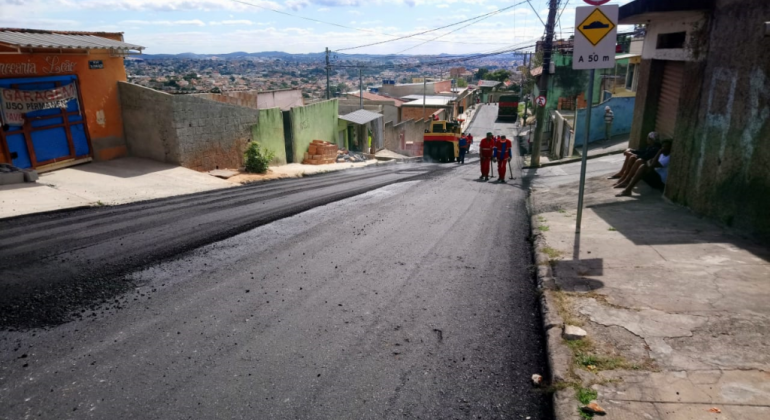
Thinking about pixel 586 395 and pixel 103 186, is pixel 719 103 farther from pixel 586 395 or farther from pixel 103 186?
pixel 103 186

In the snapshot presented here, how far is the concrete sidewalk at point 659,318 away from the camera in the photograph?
353cm

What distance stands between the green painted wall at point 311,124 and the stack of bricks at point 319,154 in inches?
10.5

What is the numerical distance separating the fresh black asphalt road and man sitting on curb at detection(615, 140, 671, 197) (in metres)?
3.16

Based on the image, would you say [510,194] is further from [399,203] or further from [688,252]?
[688,252]

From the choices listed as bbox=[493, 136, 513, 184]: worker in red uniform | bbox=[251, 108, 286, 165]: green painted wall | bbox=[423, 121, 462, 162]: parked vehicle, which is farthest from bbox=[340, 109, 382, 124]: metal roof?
bbox=[493, 136, 513, 184]: worker in red uniform

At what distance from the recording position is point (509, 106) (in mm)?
58500

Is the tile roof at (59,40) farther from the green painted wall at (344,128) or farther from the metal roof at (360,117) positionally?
the metal roof at (360,117)

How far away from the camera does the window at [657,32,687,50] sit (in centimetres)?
980

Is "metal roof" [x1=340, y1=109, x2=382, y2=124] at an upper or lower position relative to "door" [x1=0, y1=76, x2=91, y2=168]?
lower

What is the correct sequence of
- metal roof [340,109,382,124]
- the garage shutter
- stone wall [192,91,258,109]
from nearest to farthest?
the garage shutter → stone wall [192,91,258,109] → metal roof [340,109,382,124]

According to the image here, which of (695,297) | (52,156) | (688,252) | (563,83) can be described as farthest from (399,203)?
(563,83)

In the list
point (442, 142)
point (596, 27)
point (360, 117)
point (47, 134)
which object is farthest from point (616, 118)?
point (47, 134)

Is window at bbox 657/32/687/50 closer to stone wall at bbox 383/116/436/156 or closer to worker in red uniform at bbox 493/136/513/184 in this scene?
worker in red uniform at bbox 493/136/513/184

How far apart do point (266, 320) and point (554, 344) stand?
110 inches
